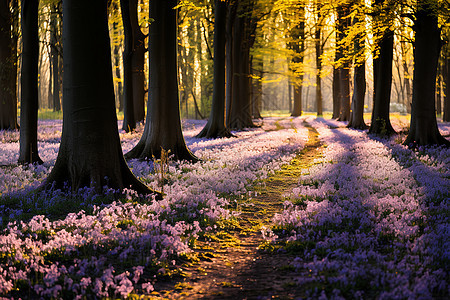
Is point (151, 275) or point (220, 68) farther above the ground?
point (220, 68)

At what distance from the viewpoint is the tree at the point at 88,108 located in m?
7.55

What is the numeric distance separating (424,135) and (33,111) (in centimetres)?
1492

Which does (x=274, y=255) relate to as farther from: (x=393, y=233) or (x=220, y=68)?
(x=220, y=68)

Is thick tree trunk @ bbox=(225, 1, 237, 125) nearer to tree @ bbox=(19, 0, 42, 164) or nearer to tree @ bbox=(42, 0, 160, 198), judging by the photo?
tree @ bbox=(19, 0, 42, 164)

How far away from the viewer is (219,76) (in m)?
20.0

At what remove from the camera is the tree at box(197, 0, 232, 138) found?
19.8 meters

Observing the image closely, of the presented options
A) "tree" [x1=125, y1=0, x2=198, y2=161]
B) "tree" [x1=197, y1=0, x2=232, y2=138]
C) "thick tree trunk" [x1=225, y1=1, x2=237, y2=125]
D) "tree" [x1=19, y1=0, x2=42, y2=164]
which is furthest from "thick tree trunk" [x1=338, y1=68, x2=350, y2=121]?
"tree" [x1=19, y1=0, x2=42, y2=164]

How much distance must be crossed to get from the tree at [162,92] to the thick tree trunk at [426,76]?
10021 mm

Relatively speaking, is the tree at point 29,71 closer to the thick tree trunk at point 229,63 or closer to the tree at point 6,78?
the tree at point 6,78

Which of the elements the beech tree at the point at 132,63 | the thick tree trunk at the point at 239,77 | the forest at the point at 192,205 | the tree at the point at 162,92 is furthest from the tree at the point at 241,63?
the tree at the point at 162,92

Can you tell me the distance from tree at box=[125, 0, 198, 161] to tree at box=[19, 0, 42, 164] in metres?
3.17

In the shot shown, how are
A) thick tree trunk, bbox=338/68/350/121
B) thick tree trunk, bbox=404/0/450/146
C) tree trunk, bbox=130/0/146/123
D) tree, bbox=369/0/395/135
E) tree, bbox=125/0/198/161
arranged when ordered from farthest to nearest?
thick tree trunk, bbox=338/68/350/121, tree trunk, bbox=130/0/146/123, tree, bbox=369/0/395/135, thick tree trunk, bbox=404/0/450/146, tree, bbox=125/0/198/161

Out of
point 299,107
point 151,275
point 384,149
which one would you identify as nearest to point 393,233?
point 151,275

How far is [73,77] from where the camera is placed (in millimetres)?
7590
